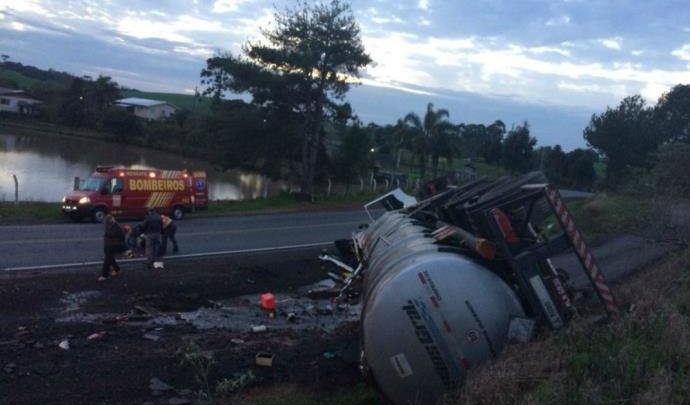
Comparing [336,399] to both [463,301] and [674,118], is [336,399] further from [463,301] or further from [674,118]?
[674,118]

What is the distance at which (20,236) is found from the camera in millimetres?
22250

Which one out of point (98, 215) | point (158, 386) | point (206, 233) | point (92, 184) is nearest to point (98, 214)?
point (98, 215)

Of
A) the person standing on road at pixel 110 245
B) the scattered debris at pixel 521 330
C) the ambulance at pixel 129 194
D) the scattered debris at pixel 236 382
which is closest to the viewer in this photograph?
the scattered debris at pixel 521 330

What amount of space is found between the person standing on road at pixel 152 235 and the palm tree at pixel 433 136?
39967mm

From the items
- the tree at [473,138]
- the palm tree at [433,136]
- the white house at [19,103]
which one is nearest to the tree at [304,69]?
the palm tree at [433,136]

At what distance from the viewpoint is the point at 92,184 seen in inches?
1107

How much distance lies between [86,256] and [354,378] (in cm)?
1130

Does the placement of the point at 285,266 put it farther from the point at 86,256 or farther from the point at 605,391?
the point at 605,391

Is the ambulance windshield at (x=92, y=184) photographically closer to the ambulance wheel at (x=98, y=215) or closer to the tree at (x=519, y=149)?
the ambulance wheel at (x=98, y=215)

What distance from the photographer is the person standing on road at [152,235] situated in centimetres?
1838

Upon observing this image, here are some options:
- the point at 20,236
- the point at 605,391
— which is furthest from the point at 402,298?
the point at 20,236

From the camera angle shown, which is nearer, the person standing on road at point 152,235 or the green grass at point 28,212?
the person standing on road at point 152,235

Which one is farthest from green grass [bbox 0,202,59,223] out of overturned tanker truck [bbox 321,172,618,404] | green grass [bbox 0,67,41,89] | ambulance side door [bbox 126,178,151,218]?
green grass [bbox 0,67,41,89]

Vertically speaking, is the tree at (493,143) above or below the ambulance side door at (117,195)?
above
